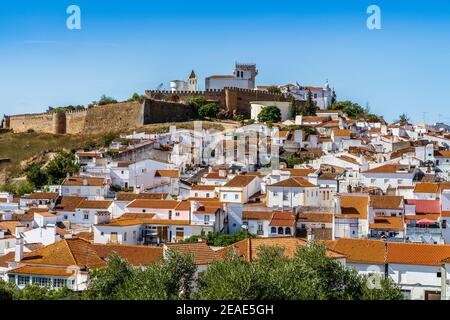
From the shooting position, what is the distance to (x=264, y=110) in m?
51.1

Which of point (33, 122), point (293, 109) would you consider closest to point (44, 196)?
point (293, 109)

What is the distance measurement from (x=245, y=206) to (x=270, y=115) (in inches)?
986

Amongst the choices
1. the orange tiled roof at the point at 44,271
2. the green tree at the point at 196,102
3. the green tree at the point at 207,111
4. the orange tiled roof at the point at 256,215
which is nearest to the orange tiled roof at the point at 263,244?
the orange tiled roof at the point at 44,271

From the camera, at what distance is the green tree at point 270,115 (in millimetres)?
50688

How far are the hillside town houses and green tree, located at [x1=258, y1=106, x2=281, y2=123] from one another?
8.55 metres

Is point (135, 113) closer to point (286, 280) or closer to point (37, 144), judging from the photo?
point (37, 144)

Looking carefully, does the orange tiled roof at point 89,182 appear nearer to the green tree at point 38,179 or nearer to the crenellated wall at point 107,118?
the green tree at point 38,179

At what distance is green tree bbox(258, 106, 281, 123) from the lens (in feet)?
166

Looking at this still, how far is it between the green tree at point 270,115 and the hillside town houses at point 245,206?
8551 mm

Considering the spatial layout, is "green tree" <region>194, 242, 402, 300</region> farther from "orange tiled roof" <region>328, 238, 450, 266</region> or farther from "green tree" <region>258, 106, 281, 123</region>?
"green tree" <region>258, 106, 281, 123</region>

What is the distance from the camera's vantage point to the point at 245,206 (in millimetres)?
26328
